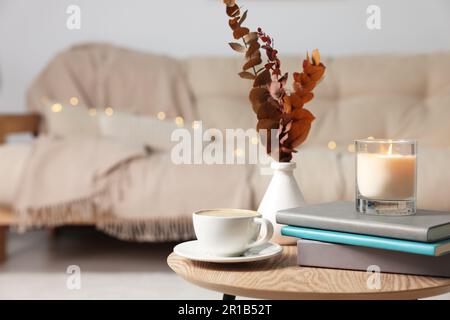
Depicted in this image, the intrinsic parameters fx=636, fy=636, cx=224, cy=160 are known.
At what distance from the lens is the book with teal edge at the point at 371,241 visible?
31.6 inches

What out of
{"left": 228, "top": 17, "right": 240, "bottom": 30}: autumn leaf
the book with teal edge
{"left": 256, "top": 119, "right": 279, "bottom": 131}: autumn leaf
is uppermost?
{"left": 228, "top": 17, "right": 240, "bottom": 30}: autumn leaf

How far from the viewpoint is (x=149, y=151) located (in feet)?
7.30

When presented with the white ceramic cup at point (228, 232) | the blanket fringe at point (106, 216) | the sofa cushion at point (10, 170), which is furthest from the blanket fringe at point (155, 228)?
the white ceramic cup at point (228, 232)

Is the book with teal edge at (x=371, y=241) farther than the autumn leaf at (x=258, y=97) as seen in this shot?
No

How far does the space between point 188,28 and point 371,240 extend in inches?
85.4

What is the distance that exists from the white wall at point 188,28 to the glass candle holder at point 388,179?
1952 millimetres

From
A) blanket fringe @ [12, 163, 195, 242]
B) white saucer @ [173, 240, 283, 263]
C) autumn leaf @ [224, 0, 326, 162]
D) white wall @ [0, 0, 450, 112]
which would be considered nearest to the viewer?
white saucer @ [173, 240, 283, 263]

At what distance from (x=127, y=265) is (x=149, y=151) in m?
0.40

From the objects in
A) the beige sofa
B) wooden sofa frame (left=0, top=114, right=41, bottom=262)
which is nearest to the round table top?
wooden sofa frame (left=0, top=114, right=41, bottom=262)

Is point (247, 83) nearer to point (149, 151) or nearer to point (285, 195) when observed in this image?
point (149, 151)

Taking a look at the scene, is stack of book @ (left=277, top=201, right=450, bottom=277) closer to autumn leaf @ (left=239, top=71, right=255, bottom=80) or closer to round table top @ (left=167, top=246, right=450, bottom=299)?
round table top @ (left=167, top=246, right=450, bottom=299)

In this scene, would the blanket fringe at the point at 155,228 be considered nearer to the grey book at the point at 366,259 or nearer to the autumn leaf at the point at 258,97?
the autumn leaf at the point at 258,97

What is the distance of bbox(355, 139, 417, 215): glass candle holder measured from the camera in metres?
0.91

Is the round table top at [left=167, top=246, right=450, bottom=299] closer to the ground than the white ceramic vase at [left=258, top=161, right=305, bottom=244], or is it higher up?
closer to the ground
